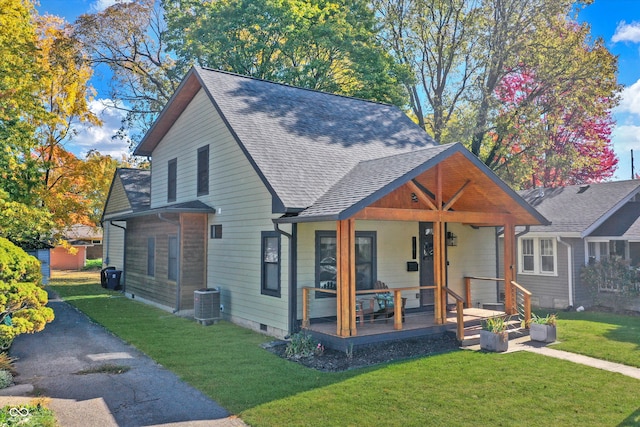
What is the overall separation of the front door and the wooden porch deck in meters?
1.02

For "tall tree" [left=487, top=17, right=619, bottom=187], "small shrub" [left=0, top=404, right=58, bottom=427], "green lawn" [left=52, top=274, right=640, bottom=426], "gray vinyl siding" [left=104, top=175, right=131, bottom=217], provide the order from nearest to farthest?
"small shrub" [left=0, top=404, right=58, bottom=427] → "green lawn" [left=52, top=274, right=640, bottom=426] → "tall tree" [left=487, top=17, right=619, bottom=187] → "gray vinyl siding" [left=104, top=175, right=131, bottom=217]

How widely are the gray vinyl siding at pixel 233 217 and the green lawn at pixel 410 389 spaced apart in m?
1.21

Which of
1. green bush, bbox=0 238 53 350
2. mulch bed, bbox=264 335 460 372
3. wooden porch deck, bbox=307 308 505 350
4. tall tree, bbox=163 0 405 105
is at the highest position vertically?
tall tree, bbox=163 0 405 105

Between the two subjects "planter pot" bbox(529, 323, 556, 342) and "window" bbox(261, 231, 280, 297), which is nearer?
"planter pot" bbox(529, 323, 556, 342)


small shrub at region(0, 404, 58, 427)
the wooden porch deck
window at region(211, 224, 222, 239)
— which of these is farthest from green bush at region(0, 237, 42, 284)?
window at region(211, 224, 222, 239)

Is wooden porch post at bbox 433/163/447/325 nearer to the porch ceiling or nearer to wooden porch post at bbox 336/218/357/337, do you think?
the porch ceiling

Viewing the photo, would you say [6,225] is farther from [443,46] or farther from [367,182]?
[443,46]

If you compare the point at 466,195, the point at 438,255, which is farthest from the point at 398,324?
the point at 466,195

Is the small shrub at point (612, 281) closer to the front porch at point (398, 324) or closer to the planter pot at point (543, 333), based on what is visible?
the front porch at point (398, 324)

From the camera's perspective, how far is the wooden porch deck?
874 centimetres

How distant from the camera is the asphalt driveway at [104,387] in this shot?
5852 mm

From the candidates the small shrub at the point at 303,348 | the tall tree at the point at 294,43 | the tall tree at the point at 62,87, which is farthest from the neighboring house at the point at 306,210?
the tall tree at the point at 62,87

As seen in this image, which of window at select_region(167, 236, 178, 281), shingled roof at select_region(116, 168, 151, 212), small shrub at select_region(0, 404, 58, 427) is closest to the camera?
small shrub at select_region(0, 404, 58, 427)

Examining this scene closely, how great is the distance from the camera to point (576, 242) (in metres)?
16.1
